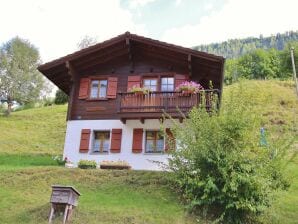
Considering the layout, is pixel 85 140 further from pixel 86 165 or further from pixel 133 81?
pixel 133 81

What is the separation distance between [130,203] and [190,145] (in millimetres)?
2813

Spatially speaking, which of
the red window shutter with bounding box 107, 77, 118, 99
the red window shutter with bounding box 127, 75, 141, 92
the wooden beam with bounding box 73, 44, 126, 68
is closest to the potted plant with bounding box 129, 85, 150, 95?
the red window shutter with bounding box 127, 75, 141, 92

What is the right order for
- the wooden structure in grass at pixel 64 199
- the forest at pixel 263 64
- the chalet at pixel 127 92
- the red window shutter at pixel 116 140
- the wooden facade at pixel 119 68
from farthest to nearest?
the forest at pixel 263 64
the wooden facade at pixel 119 68
the red window shutter at pixel 116 140
the chalet at pixel 127 92
the wooden structure in grass at pixel 64 199

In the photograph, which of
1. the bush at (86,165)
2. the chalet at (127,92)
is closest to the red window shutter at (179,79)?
the chalet at (127,92)

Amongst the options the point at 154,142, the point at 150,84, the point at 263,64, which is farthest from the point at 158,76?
the point at 263,64

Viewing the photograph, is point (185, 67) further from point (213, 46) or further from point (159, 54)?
point (213, 46)

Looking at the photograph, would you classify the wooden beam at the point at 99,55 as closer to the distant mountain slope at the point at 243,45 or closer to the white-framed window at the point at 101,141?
the white-framed window at the point at 101,141

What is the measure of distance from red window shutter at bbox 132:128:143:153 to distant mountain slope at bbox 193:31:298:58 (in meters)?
119

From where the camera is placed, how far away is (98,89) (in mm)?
23344

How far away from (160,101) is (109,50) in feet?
14.4

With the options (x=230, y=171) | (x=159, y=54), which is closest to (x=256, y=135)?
(x=230, y=171)

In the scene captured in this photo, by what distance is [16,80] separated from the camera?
1772 inches

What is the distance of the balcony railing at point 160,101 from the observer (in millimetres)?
20656

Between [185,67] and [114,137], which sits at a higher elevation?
[185,67]
